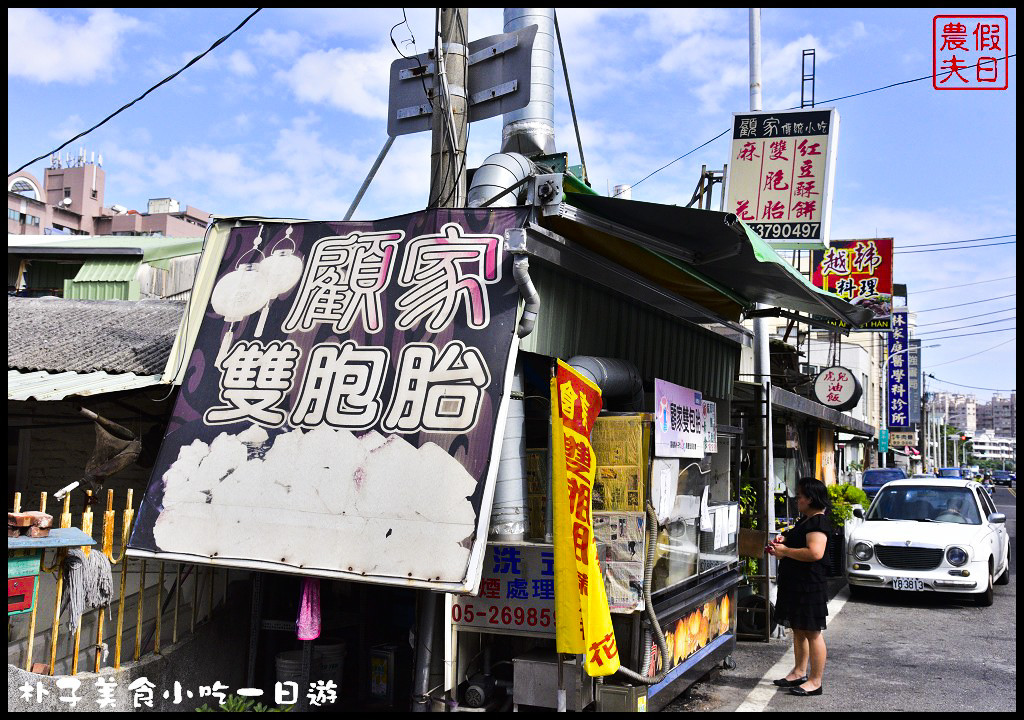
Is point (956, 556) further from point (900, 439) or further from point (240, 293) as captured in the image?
point (900, 439)

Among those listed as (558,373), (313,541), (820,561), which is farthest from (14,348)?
(820,561)

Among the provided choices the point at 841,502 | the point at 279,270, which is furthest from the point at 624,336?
the point at 841,502

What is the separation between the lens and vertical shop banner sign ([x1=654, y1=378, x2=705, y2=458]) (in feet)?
21.1

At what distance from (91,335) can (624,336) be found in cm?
589

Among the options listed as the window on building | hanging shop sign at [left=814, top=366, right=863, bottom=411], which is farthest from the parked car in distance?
the window on building

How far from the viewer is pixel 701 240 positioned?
21.6ft

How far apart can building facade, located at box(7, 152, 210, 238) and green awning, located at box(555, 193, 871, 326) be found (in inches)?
1597

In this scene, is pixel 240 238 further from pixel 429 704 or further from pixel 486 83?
pixel 429 704

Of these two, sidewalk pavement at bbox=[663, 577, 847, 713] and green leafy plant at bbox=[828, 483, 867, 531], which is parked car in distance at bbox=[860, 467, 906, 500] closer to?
green leafy plant at bbox=[828, 483, 867, 531]

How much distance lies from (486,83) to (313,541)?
13.9 feet

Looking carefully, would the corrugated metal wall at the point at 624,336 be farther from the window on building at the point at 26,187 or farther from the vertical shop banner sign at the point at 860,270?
the window on building at the point at 26,187

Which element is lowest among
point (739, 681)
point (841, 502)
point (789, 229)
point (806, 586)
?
point (739, 681)

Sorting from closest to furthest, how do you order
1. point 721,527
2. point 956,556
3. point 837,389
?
point 721,527, point 956,556, point 837,389

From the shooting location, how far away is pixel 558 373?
Result: 18.8 feet
